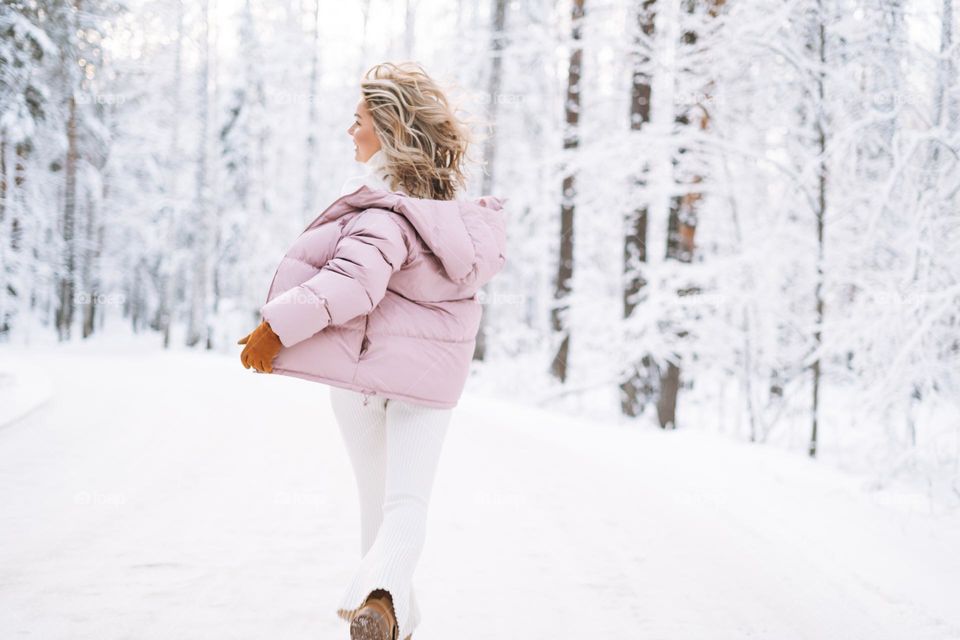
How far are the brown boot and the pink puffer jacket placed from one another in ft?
2.04

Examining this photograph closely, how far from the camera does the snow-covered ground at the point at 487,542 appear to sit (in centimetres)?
310

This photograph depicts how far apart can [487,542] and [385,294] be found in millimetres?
2273

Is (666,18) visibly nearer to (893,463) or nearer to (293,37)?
(893,463)

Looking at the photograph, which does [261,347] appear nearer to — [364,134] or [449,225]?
[449,225]

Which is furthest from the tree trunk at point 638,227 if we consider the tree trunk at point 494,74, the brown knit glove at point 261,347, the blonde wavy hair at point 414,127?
the brown knit glove at point 261,347

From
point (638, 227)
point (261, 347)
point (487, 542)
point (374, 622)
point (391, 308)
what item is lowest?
point (487, 542)

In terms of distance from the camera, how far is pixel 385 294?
7.95 ft

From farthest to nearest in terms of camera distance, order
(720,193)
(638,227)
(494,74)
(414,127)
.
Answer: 1. (494,74)
2. (638,227)
3. (720,193)
4. (414,127)

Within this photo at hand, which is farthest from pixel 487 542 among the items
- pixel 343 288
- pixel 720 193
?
pixel 720 193

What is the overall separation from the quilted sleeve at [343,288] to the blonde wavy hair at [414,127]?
1.07ft

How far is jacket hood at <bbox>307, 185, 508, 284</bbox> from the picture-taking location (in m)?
2.35

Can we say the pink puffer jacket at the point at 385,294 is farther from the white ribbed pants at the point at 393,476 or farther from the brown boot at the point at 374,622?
the brown boot at the point at 374,622

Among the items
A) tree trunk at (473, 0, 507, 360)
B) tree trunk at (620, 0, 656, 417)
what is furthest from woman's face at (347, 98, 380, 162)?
tree trunk at (473, 0, 507, 360)

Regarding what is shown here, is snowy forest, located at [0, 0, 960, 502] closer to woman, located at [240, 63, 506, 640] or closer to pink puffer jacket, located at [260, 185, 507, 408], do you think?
woman, located at [240, 63, 506, 640]
